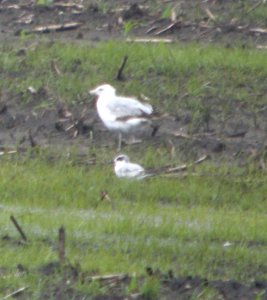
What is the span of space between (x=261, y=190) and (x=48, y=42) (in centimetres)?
468

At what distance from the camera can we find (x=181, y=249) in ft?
34.9

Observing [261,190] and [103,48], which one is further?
[103,48]

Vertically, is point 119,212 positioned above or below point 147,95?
above

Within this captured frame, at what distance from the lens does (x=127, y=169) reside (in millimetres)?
12977

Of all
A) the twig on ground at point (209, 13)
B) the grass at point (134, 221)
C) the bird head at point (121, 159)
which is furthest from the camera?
the twig on ground at point (209, 13)

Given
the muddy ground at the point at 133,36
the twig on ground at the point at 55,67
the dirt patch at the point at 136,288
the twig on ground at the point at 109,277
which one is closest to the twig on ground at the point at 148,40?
the muddy ground at the point at 133,36

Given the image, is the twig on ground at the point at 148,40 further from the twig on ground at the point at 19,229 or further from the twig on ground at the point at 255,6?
the twig on ground at the point at 19,229

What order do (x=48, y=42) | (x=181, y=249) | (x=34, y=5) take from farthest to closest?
(x=34, y=5) < (x=48, y=42) < (x=181, y=249)

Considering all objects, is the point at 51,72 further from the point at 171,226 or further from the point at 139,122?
the point at 171,226

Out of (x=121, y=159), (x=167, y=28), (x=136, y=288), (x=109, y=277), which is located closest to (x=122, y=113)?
(x=121, y=159)

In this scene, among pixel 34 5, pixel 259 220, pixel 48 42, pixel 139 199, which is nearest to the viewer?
pixel 259 220

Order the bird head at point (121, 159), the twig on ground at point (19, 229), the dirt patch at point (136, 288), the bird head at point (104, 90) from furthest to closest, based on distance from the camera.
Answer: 1. the bird head at point (104, 90)
2. the bird head at point (121, 159)
3. the twig on ground at point (19, 229)
4. the dirt patch at point (136, 288)

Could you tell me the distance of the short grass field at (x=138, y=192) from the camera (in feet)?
33.8

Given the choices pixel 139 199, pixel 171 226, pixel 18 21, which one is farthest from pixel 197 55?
pixel 171 226
